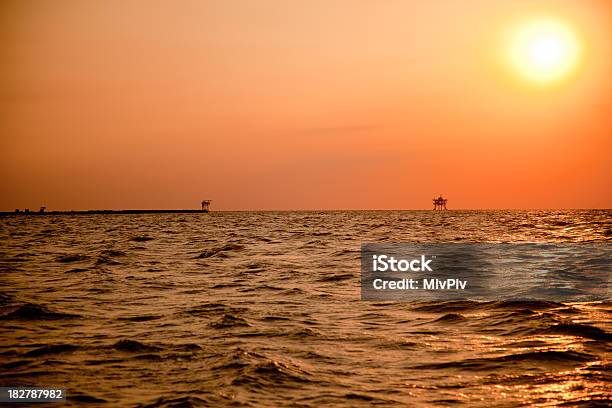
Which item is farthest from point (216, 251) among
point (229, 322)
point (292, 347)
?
point (292, 347)

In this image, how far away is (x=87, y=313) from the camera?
15.7 meters

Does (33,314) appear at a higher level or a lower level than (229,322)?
lower

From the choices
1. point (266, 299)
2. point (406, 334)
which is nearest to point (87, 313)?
point (266, 299)

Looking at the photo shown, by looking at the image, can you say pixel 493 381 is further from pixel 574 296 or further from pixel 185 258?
pixel 185 258

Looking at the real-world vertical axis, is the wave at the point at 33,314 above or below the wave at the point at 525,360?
below

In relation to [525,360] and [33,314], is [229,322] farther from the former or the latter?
[525,360]

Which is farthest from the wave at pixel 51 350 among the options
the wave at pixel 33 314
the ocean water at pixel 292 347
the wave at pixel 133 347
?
the wave at pixel 33 314

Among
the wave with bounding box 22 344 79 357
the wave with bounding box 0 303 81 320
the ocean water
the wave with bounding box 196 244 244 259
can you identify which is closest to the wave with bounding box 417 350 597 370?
the ocean water

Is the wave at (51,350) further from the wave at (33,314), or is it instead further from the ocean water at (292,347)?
the wave at (33,314)

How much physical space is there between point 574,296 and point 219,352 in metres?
12.4

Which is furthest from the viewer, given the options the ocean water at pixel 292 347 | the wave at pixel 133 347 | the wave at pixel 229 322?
the wave at pixel 229 322

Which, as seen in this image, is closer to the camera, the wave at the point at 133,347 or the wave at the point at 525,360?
the wave at the point at 525,360

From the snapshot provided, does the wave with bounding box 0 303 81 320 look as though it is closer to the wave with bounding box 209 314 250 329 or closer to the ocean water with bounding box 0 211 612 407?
the ocean water with bounding box 0 211 612 407

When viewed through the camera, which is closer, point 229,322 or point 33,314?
point 229,322
